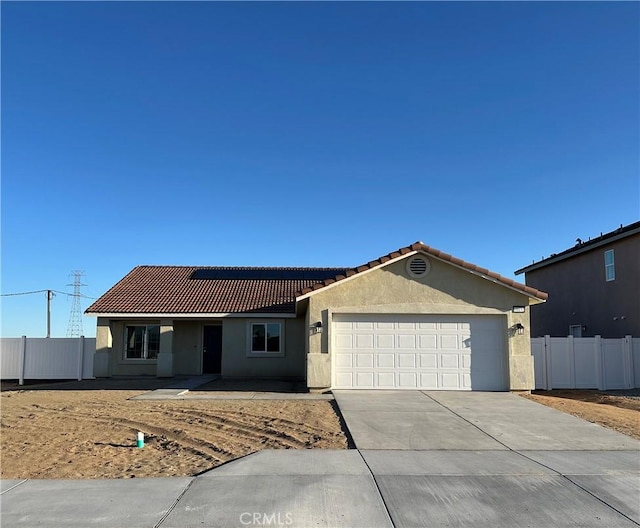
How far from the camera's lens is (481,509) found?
19.2 ft

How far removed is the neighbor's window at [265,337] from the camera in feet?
69.5

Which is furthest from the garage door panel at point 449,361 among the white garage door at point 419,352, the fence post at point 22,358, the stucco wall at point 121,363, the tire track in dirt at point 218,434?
the fence post at point 22,358

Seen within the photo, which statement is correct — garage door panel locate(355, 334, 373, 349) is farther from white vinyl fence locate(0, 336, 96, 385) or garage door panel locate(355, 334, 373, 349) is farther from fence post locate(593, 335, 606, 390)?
white vinyl fence locate(0, 336, 96, 385)

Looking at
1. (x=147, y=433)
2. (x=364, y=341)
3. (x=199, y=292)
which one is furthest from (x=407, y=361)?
(x=199, y=292)

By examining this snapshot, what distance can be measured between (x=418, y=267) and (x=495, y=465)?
867cm

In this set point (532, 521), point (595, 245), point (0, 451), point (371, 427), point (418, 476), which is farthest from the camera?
point (595, 245)

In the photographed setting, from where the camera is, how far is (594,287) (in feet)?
72.5

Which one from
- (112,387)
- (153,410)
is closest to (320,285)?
(153,410)

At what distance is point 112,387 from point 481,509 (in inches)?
589

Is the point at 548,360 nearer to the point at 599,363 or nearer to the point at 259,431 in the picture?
the point at 599,363

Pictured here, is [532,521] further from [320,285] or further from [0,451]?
[320,285]

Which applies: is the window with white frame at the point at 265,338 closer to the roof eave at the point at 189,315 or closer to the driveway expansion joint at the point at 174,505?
the roof eave at the point at 189,315

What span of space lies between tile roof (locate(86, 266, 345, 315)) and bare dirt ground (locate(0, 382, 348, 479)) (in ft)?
22.5

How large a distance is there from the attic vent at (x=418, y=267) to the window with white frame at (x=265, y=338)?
7293 mm
